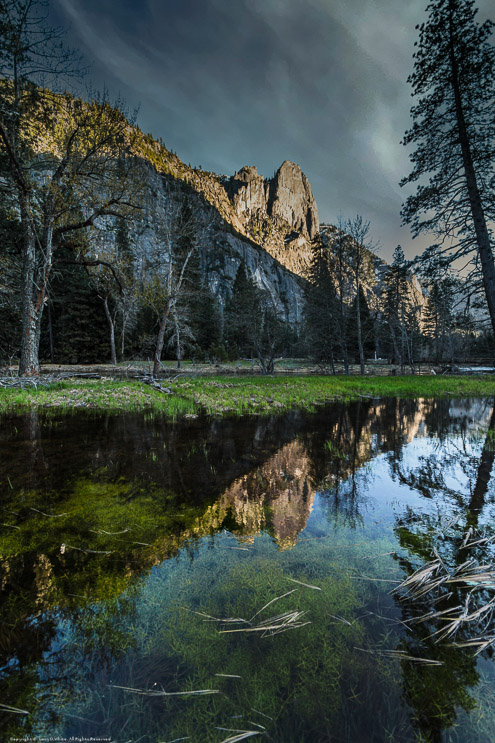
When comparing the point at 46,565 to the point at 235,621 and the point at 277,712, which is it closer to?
the point at 235,621

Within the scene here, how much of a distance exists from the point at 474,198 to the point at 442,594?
13573mm

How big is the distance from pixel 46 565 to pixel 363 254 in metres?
29.4

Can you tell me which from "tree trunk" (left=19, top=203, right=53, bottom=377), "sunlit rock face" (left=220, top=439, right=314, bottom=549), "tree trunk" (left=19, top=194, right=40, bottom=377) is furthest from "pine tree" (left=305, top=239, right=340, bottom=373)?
"sunlit rock face" (left=220, top=439, right=314, bottom=549)

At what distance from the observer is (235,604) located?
70.5 inches

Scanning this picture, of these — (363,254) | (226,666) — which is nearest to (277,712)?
(226,666)

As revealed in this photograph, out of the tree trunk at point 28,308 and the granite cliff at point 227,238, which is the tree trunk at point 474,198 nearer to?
the granite cliff at point 227,238

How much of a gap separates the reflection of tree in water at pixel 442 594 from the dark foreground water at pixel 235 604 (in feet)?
0.03

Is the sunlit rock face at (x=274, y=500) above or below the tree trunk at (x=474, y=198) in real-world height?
below

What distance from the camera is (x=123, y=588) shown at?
1.93 meters

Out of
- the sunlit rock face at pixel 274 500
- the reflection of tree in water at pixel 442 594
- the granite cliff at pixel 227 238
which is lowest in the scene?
the sunlit rock face at pixel 274 500

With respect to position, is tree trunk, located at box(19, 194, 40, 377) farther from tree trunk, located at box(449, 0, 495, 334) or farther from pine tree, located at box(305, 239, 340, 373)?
pine tree, located at box(305, 239, 340, 373)

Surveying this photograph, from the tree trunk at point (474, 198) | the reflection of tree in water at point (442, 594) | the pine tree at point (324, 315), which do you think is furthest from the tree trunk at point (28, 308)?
the pine tree at point (324, 315)

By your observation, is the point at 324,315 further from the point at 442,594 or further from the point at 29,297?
the point at 442,594

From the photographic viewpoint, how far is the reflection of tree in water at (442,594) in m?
1.24
